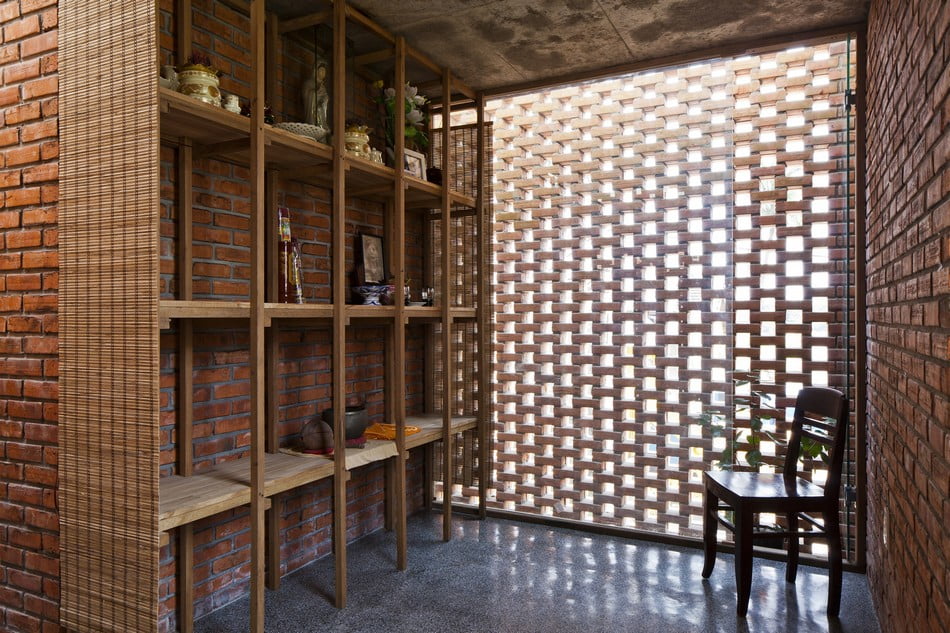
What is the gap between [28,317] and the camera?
6.41ft

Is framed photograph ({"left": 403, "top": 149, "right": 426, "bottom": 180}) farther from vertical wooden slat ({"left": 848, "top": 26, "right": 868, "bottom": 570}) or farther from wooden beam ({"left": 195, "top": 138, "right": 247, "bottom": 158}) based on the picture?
vertical wooden slat ({"left": 848, "top": 26, "right": 868, "bottom": 570})

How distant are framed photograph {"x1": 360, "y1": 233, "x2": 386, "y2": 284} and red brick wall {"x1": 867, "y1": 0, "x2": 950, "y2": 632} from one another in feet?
7.35

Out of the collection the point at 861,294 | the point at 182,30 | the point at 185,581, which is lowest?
the point at 185,581

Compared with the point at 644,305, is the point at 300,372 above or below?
below

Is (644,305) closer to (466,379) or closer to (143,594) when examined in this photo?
(466,379)

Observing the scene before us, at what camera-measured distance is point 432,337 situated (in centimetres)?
374

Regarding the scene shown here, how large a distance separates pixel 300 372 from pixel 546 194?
1.64 m

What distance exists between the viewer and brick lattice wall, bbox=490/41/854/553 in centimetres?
294

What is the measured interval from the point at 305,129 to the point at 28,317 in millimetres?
1129

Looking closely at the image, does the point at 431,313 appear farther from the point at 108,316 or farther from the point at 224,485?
the point at 108,316

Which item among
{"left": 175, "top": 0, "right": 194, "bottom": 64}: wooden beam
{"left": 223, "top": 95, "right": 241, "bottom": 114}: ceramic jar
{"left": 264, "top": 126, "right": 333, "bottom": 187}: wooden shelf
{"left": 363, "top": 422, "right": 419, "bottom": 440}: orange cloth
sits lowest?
{"left": 363, "top": 422, "right": 419, "bottom": 440}: orange cloth

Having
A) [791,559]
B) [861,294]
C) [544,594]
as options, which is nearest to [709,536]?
[791,559]

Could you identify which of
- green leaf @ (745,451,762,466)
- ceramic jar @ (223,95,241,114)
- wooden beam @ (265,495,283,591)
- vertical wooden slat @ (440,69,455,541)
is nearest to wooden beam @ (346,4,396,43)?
vertical wooden slat @ (440,69,455,541)

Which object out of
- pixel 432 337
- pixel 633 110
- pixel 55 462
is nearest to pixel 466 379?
pixel 432 337
